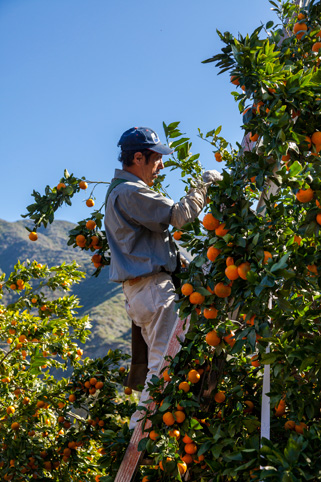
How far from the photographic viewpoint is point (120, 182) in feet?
9.24

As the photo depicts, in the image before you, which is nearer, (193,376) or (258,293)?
(258,293)

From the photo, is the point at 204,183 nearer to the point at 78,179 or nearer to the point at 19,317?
the point at 78,179

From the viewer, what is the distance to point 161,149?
9.34 feet

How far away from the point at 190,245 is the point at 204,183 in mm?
706

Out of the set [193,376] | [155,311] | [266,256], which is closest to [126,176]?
[155,311]

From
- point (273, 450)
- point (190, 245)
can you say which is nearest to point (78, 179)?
point (190, 245)

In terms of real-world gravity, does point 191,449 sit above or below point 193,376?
below

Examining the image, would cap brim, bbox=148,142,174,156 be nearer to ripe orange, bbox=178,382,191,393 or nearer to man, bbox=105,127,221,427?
man, bbox=105,127,221,427

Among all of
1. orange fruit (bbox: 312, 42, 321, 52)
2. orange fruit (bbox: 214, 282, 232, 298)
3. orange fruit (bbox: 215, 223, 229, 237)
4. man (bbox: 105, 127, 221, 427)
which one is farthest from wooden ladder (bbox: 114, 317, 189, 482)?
orange fruit (bbox: 312, 42, 321, 52)

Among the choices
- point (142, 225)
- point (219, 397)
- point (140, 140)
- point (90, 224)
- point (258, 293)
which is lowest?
point (219, 397)

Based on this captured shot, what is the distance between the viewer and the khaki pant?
8.39 feet

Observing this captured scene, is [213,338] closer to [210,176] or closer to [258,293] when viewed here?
[258,293]

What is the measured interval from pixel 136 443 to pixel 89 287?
76899 mm

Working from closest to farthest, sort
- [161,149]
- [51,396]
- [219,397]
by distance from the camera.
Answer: [219,397]
[161,149]
[51,396]
